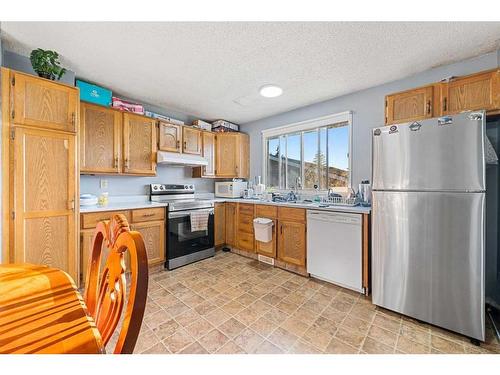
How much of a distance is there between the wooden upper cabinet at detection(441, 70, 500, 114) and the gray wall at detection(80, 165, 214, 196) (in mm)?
3398

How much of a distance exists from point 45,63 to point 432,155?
3.34 m

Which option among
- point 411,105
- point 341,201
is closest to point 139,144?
point 341,201

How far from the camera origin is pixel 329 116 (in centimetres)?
302

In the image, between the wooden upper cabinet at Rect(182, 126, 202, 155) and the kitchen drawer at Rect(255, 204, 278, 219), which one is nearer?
the kitchen drawer at Rect(255, 204, 278, 219)

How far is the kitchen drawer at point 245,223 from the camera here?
3260 millimetres

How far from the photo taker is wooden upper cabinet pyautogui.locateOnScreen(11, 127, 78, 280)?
1757 millimetres

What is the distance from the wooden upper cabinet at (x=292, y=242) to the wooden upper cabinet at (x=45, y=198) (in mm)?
2250

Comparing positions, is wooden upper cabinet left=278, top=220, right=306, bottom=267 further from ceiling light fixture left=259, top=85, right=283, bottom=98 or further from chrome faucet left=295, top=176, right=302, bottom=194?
ceiling light fixture left=259, top=85, right=283, bottom=98

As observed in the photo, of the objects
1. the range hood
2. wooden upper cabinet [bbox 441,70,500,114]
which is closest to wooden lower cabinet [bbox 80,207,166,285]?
the range hood

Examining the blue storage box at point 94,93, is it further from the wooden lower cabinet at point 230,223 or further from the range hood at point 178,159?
the wooden lower cabinet at point 230,223

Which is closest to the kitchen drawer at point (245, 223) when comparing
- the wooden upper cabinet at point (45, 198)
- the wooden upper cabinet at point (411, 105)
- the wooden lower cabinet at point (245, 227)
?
the wooden lower cabinet at point (245, 227)

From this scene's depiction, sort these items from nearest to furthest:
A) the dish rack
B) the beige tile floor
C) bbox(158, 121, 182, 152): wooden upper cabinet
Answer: the beige tile floor → the dish rack → bbox(158, 121, 182, 152): wooden upper cabinet
